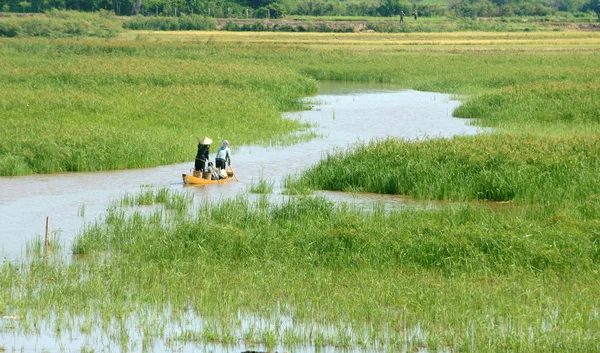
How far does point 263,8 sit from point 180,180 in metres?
92.5

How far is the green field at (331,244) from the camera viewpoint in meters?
10.3

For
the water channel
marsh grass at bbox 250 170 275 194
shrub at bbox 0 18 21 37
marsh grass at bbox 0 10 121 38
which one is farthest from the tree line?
marsh grass at bbox 250 170 275 194

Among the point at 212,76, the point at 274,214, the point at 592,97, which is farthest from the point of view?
the point at 212,76

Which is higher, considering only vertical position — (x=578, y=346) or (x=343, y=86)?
(x=578, y=346)

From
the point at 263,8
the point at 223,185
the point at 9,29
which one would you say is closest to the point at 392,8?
the point at 263,8

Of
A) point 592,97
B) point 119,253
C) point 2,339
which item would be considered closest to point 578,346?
point 2,339

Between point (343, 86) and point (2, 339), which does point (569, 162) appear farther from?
point (343, 86)

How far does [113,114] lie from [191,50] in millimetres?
31209

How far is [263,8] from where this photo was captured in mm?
110562

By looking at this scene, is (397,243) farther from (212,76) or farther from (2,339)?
(212,76)

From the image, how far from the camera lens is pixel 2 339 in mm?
9742

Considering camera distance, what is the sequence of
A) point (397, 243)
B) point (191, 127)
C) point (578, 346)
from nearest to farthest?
point (578, 346) → point (397, 243) → point (191, 127)

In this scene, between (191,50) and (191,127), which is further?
(191,50)

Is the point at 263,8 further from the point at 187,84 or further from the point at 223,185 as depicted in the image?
the point at 223,185
